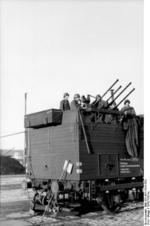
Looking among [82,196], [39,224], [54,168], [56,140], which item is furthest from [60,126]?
[39,224]

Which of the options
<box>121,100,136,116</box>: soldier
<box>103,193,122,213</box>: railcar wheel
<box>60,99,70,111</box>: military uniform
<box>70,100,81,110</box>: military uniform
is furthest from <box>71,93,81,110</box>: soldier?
<box>103,193,122,213</box>: railcar wheel

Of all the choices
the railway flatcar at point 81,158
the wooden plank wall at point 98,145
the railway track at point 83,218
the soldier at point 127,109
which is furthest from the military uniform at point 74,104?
the railway track at point 83,218

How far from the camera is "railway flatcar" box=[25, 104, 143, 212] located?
388 inches

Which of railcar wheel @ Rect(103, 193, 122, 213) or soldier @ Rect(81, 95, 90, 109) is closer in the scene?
railcar wheel @ Rect(103, 193, 122, 213)

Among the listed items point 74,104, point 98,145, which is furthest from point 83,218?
point 74,104

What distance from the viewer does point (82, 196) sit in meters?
10.1

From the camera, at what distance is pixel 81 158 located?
9.77m

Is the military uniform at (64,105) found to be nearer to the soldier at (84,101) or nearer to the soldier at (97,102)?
the soldier at (84,101)

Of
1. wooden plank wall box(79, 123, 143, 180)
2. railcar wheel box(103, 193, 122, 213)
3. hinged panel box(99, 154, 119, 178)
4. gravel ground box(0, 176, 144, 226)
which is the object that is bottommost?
gravel ground box(0, 176, 144, 226)

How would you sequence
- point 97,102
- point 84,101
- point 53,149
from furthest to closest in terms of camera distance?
1. point 97,102
2. point 84,101
3. point 53,149

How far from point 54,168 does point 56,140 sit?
0.77 meters

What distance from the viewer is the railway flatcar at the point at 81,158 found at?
9859 millimetres

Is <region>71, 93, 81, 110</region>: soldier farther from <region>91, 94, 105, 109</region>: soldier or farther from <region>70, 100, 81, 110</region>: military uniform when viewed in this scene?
<region>91, 94, 105, 109</region>: soldier

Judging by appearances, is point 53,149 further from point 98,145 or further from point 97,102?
point 97,102
